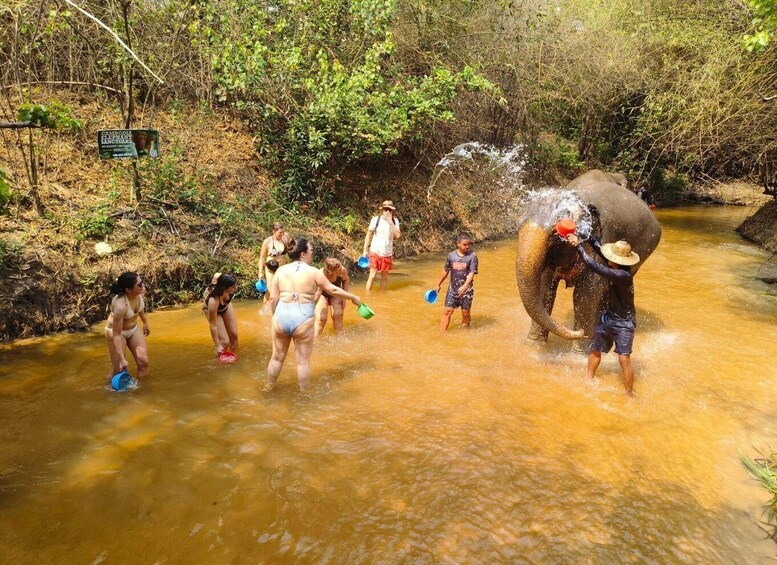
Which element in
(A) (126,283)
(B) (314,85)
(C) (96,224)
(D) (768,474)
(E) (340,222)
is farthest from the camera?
(E) (340,222)

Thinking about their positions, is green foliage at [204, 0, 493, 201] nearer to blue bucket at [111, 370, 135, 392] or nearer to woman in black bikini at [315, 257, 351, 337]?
woman in black bikini at [315, 257, 351, 337]

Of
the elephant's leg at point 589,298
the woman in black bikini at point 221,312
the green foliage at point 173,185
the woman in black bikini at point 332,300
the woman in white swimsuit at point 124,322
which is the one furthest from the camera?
the green foliage at point 173,185

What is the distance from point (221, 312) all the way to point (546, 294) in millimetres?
3829

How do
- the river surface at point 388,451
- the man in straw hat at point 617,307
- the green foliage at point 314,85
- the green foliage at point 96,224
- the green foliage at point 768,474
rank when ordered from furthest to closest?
the green foliage at point 314,85
the green foliage at point 96,224
the man in straw hat at point 617,307
the green foliage at point 768,474
the river surface at point 388,451

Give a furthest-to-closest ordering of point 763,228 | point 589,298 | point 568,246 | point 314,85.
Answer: point 763,228, point 314,85, point 589,298, point 568,246

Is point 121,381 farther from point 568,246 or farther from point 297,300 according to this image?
point 568,246

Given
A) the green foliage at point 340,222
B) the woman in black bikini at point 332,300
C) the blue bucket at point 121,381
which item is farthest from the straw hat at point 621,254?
the green foliage at point 340,222

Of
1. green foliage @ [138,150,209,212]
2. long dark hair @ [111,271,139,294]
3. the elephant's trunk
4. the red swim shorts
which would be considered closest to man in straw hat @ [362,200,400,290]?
the red swim shorts

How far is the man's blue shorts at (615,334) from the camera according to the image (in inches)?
211

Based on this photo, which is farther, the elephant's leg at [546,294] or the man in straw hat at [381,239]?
the man in straw hat at [381,239]

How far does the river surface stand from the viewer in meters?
3.41

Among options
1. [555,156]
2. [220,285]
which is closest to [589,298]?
[220,285]

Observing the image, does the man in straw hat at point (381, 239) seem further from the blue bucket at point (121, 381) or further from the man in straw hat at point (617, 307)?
the blue bucket at point (121, 381)

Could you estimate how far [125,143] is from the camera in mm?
6895
